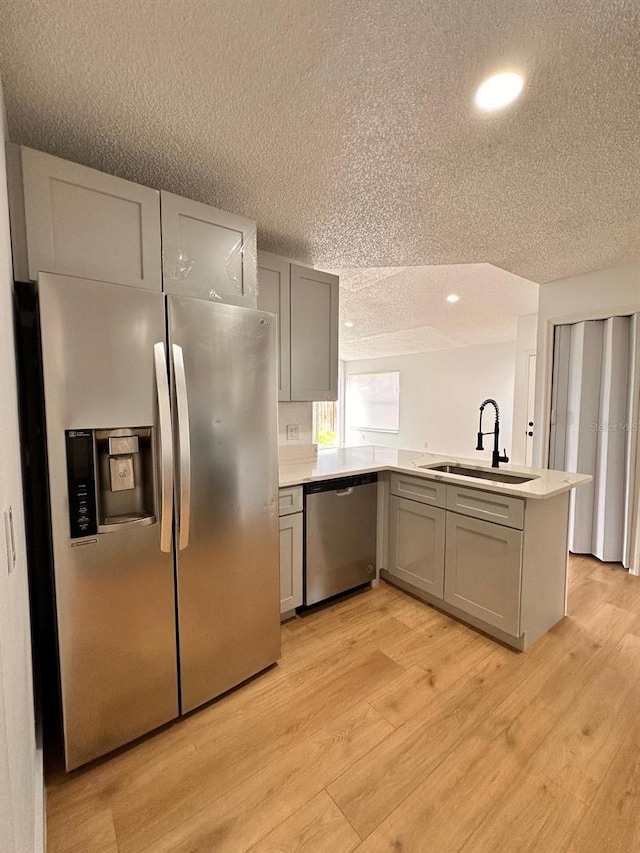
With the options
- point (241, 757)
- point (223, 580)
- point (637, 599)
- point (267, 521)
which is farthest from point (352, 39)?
point (637, 599)

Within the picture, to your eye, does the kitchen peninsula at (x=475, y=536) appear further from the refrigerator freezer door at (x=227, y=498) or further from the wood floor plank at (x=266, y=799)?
the wood floor plank at (x=266, y=799)

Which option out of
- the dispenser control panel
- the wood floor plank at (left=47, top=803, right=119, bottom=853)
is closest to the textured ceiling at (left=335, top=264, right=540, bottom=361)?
the dispenser control panel

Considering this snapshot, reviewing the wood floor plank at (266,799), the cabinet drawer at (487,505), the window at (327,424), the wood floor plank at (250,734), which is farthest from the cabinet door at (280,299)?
the window at (327,424)

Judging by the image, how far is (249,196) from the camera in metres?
1.88

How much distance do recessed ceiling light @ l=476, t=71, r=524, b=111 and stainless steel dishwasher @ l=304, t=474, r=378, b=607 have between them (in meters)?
1.86

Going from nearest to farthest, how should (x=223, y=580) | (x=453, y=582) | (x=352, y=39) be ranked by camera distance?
1. (x=352, y=39)
2. (x=223, y=580)
3. (x=453, y=582)

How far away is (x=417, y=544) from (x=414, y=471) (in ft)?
1.63

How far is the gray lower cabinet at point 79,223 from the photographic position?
1261 mm

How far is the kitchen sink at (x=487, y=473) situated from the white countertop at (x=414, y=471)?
0.03 meters

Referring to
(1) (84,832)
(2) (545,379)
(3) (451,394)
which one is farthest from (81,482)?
(3) (451,394)

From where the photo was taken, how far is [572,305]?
3.13 meters

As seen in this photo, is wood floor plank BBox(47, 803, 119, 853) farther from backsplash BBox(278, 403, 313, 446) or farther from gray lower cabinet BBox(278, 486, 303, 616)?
backsplash BBox(278, 403, 313, 446)

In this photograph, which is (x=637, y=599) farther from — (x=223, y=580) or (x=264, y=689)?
(x=223, y=580)

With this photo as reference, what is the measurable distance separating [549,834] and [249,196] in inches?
109
